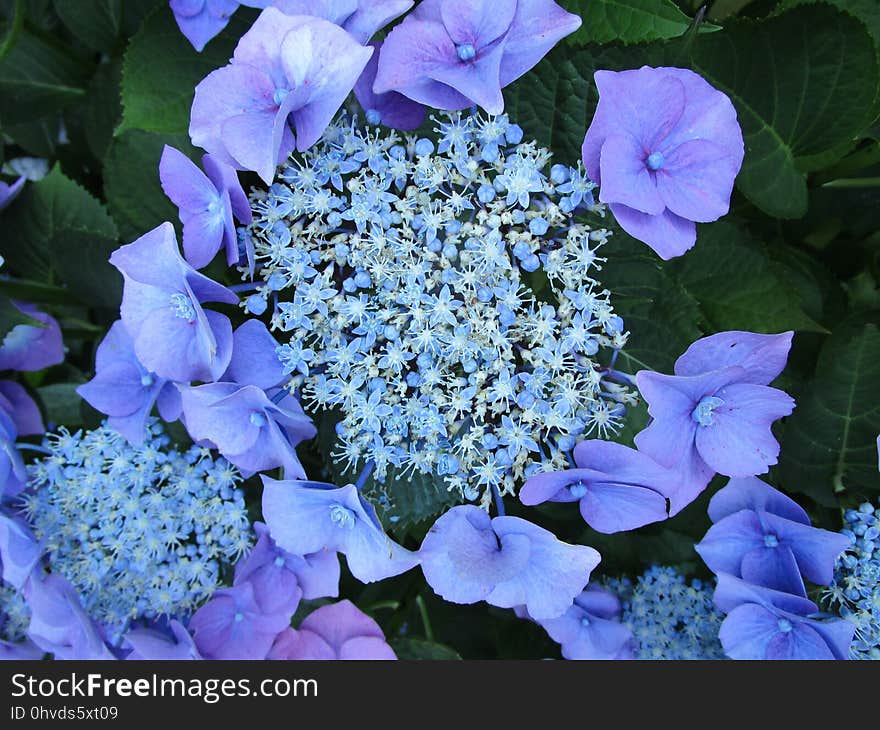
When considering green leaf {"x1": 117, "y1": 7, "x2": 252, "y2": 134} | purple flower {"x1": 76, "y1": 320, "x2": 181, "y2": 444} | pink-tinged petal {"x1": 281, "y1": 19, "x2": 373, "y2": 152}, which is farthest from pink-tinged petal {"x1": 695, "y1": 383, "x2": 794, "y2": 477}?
green leaf {"x1": 117, "y1": 7, "x2": 252, "y2": 134}

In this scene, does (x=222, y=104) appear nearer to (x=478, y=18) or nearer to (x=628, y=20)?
(x=478, y=18)

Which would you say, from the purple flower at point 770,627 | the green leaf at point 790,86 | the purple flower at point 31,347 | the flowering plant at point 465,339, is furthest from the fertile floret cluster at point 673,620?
the purple flower at point 31,347

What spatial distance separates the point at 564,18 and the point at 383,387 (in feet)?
1.17

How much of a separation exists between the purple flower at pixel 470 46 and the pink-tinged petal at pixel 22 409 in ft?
2.23

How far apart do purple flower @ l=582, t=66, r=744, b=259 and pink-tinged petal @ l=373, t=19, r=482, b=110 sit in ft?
0.43

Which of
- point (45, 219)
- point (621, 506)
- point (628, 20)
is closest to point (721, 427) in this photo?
point (621, 506)

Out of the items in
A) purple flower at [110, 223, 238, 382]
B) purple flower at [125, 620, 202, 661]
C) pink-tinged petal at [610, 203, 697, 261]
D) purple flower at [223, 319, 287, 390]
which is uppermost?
pink-tinged petal at [610, 203, 697, 261]

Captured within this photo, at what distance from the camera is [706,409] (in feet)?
2.56

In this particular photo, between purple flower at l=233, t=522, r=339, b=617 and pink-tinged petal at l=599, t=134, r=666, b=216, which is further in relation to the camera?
purple flower at l=233, t=522, r=339, b=617

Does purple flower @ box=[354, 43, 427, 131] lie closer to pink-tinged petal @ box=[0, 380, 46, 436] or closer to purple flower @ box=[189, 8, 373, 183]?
purple flower @ box=[189, 8, 373, 183]

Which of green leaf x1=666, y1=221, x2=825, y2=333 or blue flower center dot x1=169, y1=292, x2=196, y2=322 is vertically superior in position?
blue flower center dot x1=169, y1=292, x2=196, y2=322

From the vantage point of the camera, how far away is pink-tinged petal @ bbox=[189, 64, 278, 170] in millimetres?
760

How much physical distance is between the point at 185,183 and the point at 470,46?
29cm

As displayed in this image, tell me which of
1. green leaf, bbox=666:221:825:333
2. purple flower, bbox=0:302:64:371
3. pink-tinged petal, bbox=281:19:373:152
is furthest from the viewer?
purple flower, bbox=0:302:64:371
